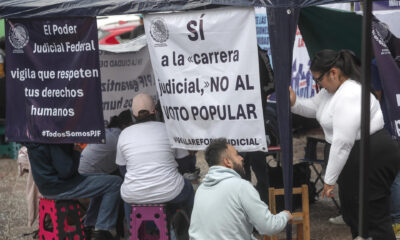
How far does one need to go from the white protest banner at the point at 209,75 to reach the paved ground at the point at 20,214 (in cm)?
172

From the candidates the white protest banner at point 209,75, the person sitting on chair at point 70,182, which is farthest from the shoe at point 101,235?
the white protest banner at point 209,75

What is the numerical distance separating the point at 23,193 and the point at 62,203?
11.0 ft

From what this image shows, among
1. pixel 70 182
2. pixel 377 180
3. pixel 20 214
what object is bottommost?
pixel 20 214

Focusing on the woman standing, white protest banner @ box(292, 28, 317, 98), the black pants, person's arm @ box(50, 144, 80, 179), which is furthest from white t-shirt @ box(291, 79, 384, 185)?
white protest banner @ box(292, 28, 317, 98)

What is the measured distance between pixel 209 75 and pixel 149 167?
1.02 meters

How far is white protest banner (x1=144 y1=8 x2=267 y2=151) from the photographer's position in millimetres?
5277

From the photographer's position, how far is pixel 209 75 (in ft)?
17.9

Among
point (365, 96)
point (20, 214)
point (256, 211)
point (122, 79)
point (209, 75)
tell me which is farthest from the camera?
point (20, 214)

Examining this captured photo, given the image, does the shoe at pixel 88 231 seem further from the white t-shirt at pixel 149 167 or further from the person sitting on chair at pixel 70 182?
the white t-shirt at pixel 149 167

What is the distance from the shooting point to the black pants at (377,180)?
16.4 ft

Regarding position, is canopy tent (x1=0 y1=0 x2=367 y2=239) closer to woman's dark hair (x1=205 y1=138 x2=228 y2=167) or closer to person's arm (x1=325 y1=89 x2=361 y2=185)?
person's arm (x1=325 y1=89 x2=361 y2=185)

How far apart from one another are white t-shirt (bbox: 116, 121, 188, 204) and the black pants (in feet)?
5.06

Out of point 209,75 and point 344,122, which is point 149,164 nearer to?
point 209,75

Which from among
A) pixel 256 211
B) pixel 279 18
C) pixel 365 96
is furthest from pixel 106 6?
pixel 365 96
